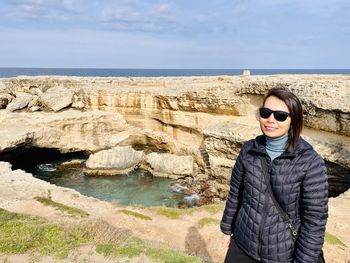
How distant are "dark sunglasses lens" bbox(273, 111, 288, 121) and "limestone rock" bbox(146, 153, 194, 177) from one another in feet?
101

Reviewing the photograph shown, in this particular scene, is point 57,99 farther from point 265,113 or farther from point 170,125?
point 265,113

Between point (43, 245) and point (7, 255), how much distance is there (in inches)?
40.5

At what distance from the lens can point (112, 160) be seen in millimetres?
37094

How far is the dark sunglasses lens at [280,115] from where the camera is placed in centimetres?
544

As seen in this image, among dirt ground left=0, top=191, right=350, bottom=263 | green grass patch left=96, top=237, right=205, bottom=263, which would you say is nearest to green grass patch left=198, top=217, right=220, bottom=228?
dirt ground left=0, top=191, right=350, bottom=263

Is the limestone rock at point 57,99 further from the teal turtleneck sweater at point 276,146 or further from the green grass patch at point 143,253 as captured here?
the teal turtleneck sweater at point 276,146

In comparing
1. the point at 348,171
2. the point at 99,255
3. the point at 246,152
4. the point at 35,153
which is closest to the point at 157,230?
the point at 99,255

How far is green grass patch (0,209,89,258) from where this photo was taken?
33.9 feet

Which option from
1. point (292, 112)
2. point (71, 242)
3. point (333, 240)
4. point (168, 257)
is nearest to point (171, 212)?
point (333, 240)

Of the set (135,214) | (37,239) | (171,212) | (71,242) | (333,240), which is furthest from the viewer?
(171,212)

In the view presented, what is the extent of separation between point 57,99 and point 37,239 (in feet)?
109

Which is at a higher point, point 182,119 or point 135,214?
point 182,119

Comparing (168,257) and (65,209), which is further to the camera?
(65,209)

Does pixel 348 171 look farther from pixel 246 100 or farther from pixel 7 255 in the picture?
pixel 7 255
